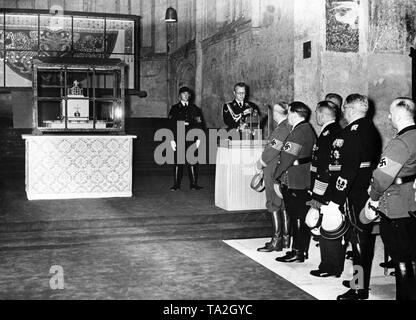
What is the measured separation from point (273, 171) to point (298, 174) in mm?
467

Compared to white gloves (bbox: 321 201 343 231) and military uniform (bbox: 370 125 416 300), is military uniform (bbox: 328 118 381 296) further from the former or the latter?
military uniform (bbox: 370 125 416 300)

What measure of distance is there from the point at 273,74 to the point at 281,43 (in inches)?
25.6

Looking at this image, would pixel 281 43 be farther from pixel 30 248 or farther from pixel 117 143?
pixel 30 248

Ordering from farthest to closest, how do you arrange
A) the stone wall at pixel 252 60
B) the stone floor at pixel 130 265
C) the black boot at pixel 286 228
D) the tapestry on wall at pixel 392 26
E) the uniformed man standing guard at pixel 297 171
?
the stone wall at pixel 252 60 → the tapestry on wall at pixel 392 26 → the black boot at pixel 286 228 → the uniformed man standing guard at pixel 297 171 → the stone floor at pixel 130 265

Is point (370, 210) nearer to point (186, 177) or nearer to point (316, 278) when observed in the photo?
point (316, 278)

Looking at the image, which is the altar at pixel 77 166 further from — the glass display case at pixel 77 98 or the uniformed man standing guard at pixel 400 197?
the uniformed man standing guard at pixel 400 197

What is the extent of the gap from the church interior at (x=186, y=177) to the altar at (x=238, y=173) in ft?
0.26

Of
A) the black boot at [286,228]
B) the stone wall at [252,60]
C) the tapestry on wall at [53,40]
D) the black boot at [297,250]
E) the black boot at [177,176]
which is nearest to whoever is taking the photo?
the black boot at [297,250]

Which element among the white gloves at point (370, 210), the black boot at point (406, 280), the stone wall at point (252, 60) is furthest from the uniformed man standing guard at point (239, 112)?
the black boot at point (406, 280)

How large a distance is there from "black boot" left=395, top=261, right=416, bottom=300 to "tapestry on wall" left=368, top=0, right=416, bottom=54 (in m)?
4.57

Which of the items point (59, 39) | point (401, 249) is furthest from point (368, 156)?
point (59, 39)

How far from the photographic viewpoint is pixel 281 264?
5.04 m

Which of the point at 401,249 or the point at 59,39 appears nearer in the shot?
the point at 401,249

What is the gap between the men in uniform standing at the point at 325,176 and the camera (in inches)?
168
